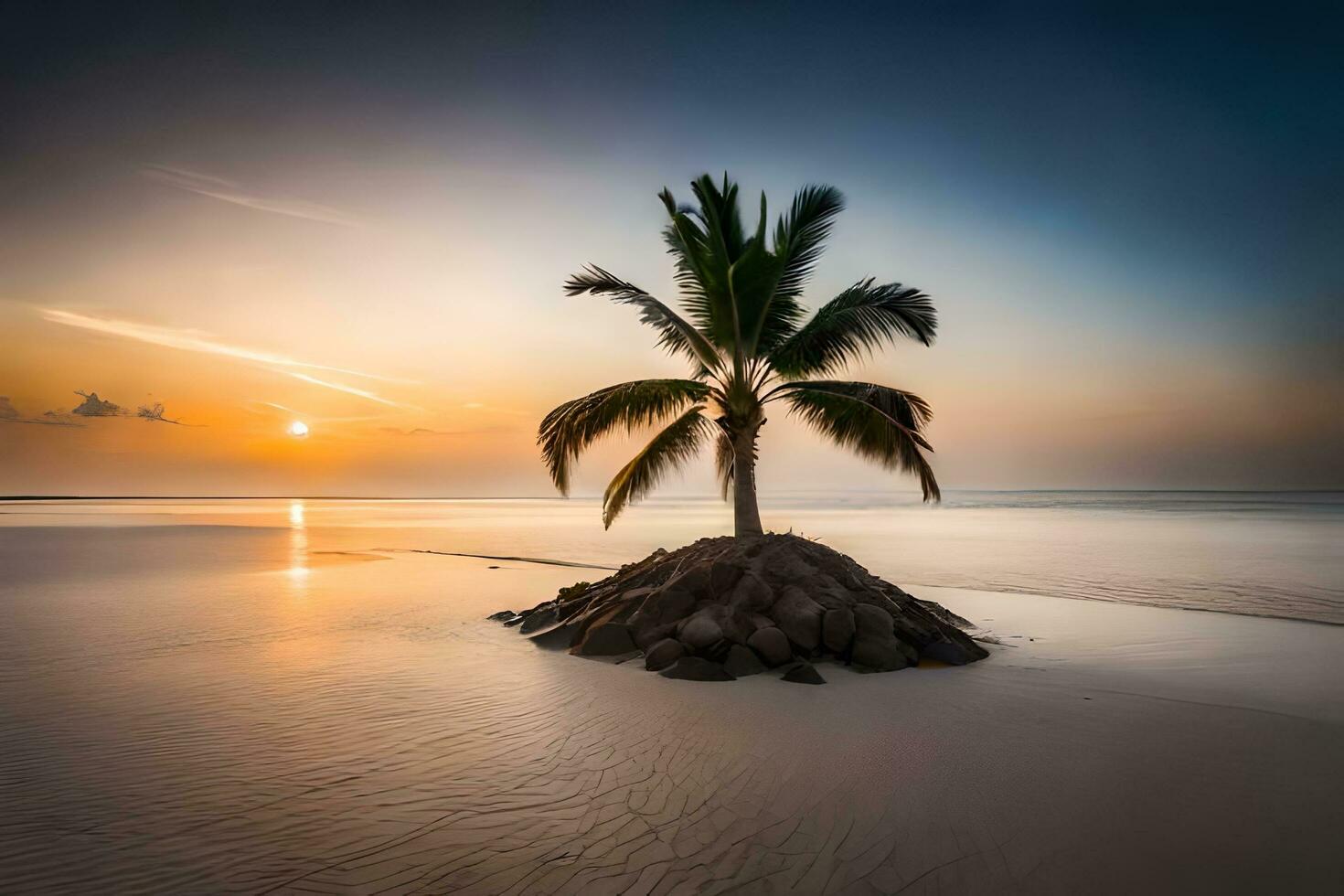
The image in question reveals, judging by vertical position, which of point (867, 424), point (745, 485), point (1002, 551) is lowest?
point (1002, 551)

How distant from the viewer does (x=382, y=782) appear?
4.76m

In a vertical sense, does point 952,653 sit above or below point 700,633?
below

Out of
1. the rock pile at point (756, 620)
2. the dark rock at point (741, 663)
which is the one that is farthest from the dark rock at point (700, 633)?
the dark rock at point (741, 663)

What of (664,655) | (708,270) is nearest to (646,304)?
(708,270)

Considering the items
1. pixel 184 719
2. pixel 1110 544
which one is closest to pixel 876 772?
pixel 184 719

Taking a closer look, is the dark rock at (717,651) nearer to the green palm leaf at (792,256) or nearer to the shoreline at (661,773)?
the shoreline at (661,773)

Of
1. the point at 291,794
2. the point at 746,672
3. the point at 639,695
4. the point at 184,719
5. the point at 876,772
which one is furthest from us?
the point at 746,672

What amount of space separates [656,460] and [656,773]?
8.19 meters

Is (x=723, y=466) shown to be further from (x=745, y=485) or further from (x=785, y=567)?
(x=785, y=567)

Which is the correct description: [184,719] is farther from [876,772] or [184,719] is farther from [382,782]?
[876,772]

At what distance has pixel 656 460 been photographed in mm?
12828

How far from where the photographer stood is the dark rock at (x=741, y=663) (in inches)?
304

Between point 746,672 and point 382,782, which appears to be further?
point 746,672

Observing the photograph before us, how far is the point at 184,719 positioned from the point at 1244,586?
20635 mm
